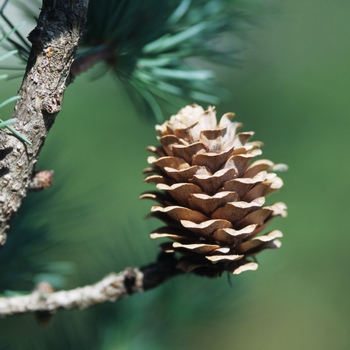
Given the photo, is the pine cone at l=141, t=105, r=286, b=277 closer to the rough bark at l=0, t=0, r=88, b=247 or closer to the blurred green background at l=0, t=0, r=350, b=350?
the rough bark at l=0, t=0, r=88, b=247

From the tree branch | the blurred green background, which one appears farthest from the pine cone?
the blurred green background

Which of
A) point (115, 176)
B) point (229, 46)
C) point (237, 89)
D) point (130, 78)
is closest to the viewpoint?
point (130, 78)

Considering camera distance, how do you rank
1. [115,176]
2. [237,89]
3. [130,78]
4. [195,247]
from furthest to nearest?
[237,89] → [115,176] → [130,78] → [195,247]

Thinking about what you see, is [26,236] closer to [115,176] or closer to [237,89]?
[115,176]

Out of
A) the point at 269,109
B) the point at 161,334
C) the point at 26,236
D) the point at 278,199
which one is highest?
the point at 269,109

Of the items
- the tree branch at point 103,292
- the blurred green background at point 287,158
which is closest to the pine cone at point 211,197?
the tree branch at point 103,292

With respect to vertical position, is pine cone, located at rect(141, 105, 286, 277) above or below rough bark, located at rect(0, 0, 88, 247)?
below

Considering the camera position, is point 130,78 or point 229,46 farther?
point 229,46

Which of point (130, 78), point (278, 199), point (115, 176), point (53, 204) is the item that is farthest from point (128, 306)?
Answer: point (278, 199)
